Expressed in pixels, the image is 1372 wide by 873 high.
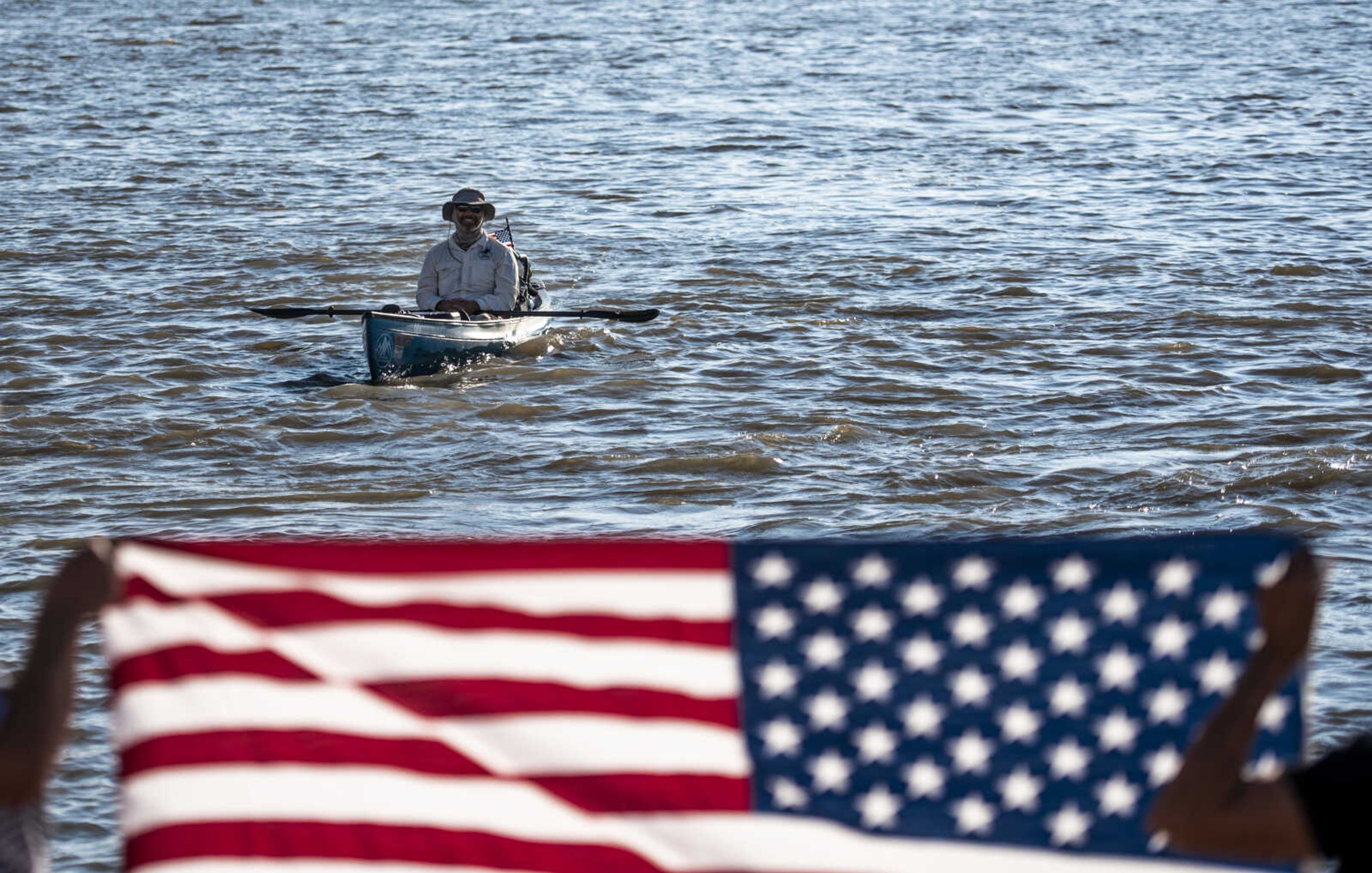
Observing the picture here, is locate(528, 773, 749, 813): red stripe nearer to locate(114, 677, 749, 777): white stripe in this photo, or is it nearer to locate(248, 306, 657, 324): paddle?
locate(114, 677, 749, 777): white stripe

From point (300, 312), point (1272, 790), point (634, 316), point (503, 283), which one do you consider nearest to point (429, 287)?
point (503, 283)

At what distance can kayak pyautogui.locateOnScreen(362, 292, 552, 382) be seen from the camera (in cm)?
1477

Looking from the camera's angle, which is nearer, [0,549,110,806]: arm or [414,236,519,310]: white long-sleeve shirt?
[0,549,110,806]: arm

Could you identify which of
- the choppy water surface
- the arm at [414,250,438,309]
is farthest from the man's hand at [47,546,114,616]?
the arm at [414,250,438,309]

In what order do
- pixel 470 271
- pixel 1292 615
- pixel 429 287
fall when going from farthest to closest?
1. pixel 429 287
2. pixel 470 271
3. pixel 1292 615

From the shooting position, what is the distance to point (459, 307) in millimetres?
15289

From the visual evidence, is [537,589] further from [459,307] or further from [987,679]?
[459,307]

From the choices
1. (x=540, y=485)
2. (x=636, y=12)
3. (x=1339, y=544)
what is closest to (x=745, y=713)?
(x=1339, y=544)

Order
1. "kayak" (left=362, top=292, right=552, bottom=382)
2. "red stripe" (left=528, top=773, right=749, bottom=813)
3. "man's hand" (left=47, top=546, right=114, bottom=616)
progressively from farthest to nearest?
"kayak" (left=362, top=292, right=552, bottom=382) < "red stripe" (left=528, top=773, right=749, bottom=813) < "man's hand" (left=47, top=546, right=114, bottom=616)

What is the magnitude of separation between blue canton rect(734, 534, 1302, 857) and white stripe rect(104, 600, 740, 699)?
0.11 metres

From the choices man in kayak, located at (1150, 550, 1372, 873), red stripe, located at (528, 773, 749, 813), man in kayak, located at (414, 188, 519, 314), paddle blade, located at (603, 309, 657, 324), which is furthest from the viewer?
paddle blade, located at (603, 309, 657, 324)

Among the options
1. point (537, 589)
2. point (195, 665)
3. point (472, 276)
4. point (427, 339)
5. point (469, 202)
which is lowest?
point (427, 339)

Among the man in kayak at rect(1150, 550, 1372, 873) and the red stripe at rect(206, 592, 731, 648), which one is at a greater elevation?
the red stripe at rect(206, 592, 731, 648)

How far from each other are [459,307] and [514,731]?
1201cm
